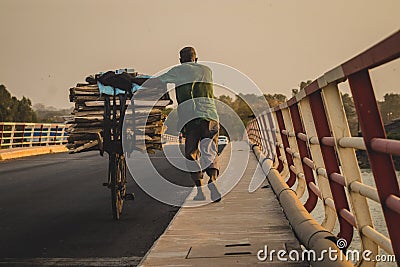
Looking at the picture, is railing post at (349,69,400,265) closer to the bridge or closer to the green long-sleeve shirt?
the bridge

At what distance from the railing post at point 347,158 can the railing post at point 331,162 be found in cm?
65

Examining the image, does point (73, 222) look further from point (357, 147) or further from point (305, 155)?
point (357, 147)

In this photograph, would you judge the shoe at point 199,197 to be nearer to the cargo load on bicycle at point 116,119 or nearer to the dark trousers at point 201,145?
the dark trousers at point 201,145

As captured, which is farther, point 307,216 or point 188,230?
point 188,230

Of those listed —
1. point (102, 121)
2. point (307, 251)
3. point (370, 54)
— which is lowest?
point (307, 251)

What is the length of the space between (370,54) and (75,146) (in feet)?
22.0

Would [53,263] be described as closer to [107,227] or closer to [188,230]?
[188,230]

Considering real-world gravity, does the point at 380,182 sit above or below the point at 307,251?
above

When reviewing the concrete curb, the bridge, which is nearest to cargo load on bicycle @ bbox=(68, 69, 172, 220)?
the bridge

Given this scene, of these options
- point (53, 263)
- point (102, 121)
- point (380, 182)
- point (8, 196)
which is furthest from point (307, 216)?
point (8, 196)

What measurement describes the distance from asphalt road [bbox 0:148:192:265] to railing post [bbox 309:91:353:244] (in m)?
2.56

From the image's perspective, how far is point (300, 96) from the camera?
516 cm

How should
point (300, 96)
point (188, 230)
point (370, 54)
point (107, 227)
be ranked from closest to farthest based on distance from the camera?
point (370, 54) < point (300, 96) < point (188, 230) < point (107, 227)

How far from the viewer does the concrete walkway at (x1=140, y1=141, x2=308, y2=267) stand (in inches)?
189
